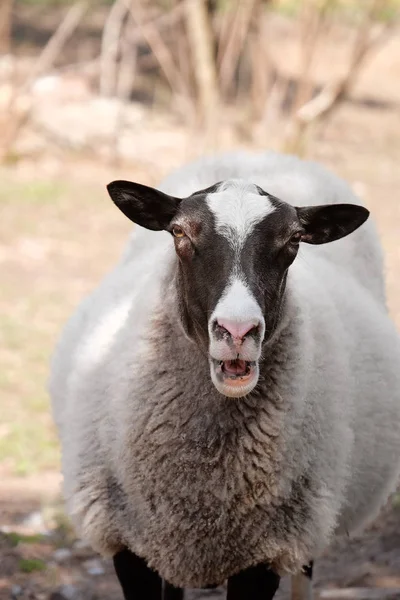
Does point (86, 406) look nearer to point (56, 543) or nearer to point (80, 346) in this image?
point (80, 346)

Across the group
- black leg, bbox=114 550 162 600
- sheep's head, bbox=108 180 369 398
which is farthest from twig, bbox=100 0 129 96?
black leg, bbox=114 550 162 600

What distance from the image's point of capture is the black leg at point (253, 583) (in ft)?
10.9

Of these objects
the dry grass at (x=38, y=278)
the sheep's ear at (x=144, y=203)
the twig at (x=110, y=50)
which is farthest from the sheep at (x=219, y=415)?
the twig at (x=110, y=50)

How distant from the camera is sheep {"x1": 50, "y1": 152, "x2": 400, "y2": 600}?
310 centimetres

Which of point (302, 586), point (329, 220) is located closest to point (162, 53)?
point (302, 586)

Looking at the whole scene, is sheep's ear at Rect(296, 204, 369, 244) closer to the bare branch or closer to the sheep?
the sheep

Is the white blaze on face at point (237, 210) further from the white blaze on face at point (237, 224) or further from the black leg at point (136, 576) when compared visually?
the black leg at point (136, 576)

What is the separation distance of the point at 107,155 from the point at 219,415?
377 inches

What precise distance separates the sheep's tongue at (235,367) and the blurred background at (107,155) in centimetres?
172

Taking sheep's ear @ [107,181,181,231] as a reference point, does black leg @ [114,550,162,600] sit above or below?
below

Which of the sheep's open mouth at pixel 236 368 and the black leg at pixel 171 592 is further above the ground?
the sheep's open mouth at pixel 236 368

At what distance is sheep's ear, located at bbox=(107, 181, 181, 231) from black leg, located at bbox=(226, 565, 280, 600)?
112 centimetres

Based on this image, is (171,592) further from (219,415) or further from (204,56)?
(204,56)

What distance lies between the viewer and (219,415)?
3254 mm
